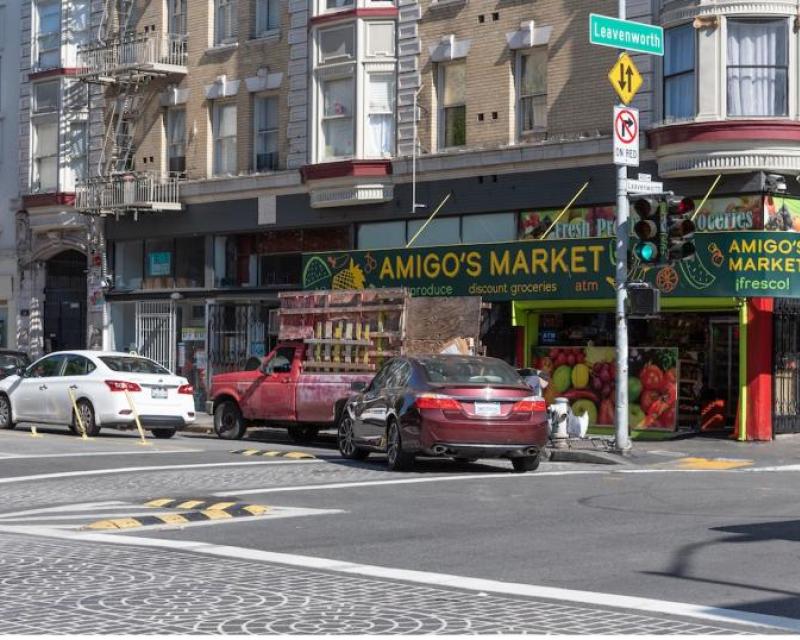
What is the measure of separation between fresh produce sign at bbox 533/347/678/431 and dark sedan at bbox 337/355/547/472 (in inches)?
298

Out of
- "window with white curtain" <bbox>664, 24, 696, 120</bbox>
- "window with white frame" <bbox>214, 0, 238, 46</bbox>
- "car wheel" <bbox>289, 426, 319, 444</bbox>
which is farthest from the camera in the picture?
"window with white frame" <bbox>214, 0, 238, 46</bbox>

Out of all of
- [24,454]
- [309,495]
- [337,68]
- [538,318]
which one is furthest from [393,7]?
[309,495]

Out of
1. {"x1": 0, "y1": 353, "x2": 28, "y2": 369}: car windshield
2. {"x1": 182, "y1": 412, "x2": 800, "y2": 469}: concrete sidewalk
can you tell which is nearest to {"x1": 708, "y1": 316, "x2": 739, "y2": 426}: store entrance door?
{"x1": 182, "y1": 412, "x2": 800, "y2": 469}: concrete sidewalk

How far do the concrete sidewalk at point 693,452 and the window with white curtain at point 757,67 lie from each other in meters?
5.77

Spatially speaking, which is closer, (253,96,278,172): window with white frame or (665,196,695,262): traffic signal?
(665,196,695,262): traffic signal

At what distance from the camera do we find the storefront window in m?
38.5

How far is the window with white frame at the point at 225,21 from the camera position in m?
35.4

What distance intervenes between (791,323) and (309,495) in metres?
13.5

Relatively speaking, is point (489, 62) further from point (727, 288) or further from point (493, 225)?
point (727, 288)

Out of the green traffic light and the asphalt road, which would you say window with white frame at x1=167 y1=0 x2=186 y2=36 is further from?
the asphalt road

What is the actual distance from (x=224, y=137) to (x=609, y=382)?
13.1 m

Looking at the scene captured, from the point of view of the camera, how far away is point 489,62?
29688 millimetres

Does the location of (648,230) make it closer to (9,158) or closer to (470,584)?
(470,584)

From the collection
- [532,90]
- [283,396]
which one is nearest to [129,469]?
[283,396]
